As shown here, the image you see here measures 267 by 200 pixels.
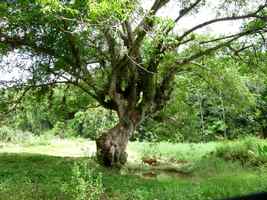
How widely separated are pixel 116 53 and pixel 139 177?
3026 millimetres

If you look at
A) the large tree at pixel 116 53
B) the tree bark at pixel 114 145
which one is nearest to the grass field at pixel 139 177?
the tree bark at pixel 114 145

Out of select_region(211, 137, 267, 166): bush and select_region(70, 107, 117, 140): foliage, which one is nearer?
select_region(211, 137, 267, 166): bush

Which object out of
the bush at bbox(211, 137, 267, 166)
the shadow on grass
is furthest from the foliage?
the shadow on grass

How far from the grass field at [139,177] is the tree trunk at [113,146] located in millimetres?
275

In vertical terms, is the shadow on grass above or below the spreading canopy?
below

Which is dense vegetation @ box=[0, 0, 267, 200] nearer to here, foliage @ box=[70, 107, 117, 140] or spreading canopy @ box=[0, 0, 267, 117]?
spreading canopy @ box=[0, 0, 267, 117]

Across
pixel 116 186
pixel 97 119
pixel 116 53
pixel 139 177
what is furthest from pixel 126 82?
pixel 97 119

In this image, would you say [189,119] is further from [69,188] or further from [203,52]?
[69,188]

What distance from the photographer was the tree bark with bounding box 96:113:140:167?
1079 cm

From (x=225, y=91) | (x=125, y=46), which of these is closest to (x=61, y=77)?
(x=125, y=46)

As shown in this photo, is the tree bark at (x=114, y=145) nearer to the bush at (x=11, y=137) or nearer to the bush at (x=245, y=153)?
the bush at (x=245, y=153)

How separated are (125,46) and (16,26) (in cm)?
259

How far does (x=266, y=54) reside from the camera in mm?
11312

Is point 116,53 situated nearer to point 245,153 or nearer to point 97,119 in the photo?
point 245,153
